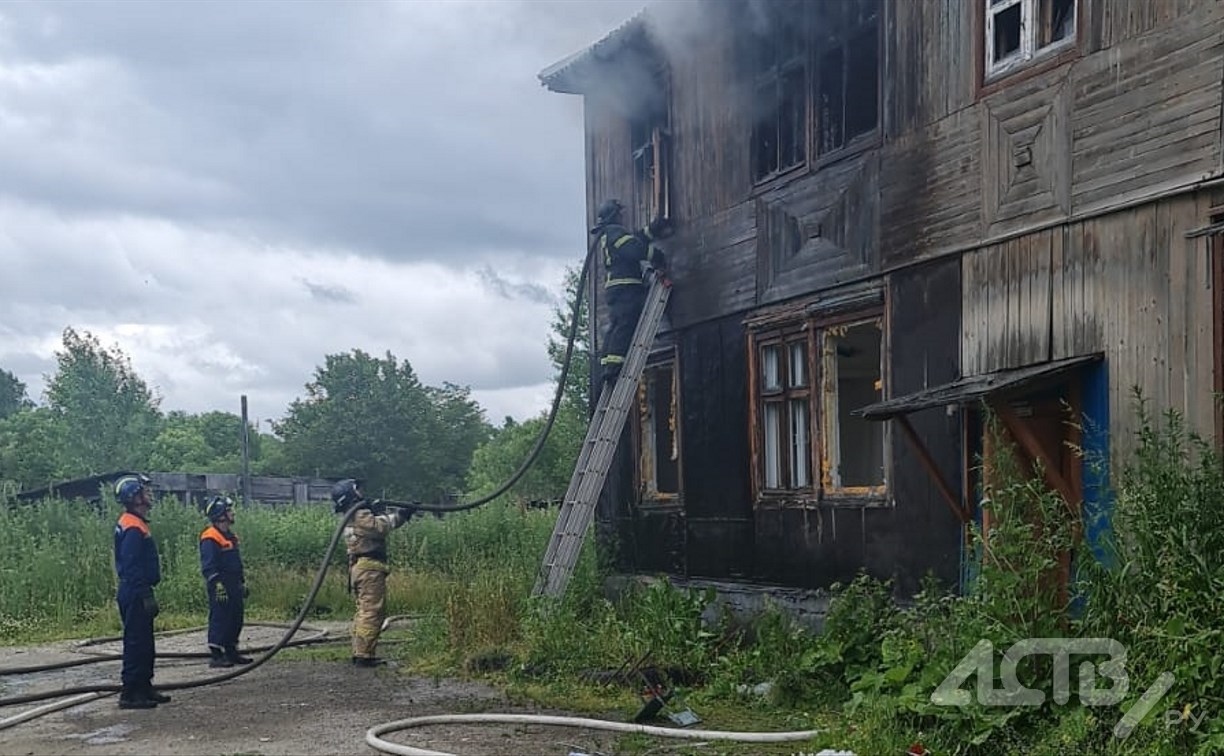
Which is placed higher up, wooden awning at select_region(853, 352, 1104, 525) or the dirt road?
wooden awning at select_region(853, 352, 1104, 525)

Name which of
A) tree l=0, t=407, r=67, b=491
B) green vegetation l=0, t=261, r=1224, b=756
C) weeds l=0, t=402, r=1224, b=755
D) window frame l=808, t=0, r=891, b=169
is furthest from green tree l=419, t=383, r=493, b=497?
window frame l=808, t=0, r=891, b=169

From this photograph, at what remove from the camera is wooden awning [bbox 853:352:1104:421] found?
687 cm

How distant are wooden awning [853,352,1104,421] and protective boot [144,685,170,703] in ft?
18.3

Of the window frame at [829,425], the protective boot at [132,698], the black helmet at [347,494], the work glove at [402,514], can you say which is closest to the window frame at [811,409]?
the window frame at [829,425]

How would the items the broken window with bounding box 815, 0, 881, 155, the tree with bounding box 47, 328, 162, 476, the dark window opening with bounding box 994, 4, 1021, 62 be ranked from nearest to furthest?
1. the dark window opening with bounding box 994, 4, 1021, 62
2. the broken window with bounding box 815, 0, 881, 155
3. the tree with bounding box 47, 328, 162, 476

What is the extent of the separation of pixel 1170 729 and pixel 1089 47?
422cm

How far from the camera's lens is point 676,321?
39.3 ft

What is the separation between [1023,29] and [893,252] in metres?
1.87

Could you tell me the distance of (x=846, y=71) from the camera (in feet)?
31.7

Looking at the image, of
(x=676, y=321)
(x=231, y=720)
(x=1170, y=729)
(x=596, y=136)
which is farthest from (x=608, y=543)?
(x=1170, y=729)

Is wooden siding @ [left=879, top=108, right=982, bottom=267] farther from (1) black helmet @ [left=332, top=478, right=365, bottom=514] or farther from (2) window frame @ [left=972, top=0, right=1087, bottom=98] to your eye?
(1) black helmet @ [left=332, top=478, right=365, bottom=514]

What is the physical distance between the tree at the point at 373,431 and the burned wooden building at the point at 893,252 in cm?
4463

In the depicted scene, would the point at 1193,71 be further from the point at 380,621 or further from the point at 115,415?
the point at 115,415

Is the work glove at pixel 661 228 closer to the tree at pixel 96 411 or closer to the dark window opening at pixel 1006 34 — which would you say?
the dark window opening at pixel 1006 34
